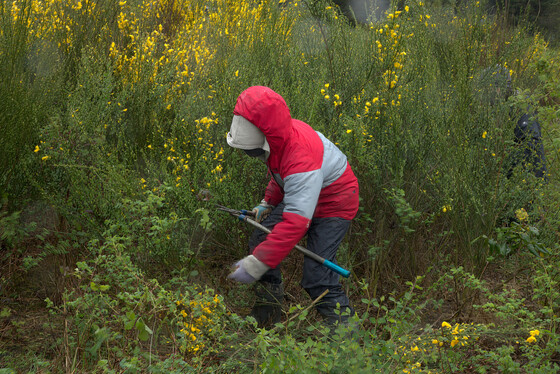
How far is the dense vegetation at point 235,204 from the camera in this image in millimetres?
2262

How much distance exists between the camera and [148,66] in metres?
3.88

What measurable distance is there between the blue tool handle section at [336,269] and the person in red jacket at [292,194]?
10 centimetres

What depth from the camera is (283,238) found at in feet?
7.06

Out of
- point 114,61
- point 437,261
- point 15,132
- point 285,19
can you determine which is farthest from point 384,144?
point 285,19

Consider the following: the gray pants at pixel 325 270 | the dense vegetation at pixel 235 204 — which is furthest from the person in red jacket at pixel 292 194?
the dense vegetation at pixel 235 204

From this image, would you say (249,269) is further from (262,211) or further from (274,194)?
(274,194)

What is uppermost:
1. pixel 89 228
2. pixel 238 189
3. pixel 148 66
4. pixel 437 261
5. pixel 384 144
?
pixel 148 66

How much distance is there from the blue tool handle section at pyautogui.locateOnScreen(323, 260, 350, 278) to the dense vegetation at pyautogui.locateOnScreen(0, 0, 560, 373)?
0.24m

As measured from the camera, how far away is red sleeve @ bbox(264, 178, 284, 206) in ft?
8.82

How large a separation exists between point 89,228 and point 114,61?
1969 mm

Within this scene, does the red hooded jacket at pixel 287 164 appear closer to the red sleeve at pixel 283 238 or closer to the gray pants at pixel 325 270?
the red sleeve at pixel 283 238

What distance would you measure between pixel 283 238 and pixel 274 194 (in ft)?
1.92

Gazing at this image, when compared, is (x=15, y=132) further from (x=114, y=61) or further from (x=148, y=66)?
(x=114, y=61)

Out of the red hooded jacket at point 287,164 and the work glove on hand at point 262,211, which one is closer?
the red hooded jacket at point 287,164
